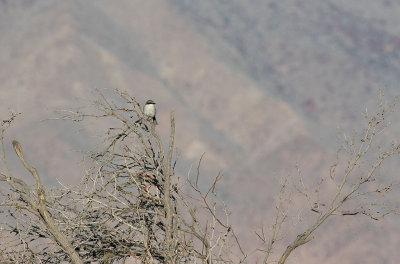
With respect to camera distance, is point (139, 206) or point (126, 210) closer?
point (126, 210)

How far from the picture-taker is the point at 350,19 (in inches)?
6550

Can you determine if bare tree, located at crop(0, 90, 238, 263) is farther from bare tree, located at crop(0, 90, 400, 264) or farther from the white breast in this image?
the white breast

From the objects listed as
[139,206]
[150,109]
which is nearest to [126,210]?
[139,206]

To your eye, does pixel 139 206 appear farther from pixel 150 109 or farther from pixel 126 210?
pixel 150 109

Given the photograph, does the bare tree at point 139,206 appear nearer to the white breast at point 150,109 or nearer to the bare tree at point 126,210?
the bare tree at point 126,210

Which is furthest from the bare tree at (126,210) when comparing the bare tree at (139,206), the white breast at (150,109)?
the white breast at (150,109)

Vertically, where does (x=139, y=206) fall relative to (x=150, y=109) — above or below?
below

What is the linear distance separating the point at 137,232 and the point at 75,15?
146 m

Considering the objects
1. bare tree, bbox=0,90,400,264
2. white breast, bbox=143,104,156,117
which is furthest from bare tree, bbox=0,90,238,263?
white breast, bbox=143,104,156,117

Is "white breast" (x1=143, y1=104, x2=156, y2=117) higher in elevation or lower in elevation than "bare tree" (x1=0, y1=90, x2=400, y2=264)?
higher

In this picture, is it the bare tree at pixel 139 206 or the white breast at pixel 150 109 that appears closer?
the bare tree at pixel 139 206

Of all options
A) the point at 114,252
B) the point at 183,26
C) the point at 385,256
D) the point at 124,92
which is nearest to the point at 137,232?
the point at 114,252

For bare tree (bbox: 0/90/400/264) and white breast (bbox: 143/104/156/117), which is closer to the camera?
bare tree (bbox: 0/90/400/264)

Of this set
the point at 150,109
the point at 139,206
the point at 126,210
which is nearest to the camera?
the point at 126,210
